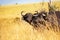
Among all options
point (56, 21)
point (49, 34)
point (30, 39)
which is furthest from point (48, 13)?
point (30, 39)

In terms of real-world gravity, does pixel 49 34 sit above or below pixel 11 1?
below

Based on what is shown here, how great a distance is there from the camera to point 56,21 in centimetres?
1327

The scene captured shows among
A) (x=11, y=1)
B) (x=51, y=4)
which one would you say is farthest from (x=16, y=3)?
(x=51, y=4)

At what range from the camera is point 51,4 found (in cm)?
1498

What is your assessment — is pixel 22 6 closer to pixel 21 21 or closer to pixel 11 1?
pixel 11 1

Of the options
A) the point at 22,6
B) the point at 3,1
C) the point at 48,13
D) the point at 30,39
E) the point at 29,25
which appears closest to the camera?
the point at 30,39

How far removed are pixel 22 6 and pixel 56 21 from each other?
140 inches

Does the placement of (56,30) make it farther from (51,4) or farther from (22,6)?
(22,6)

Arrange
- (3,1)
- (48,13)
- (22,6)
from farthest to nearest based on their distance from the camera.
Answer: (22,6)
(3,1)
(48,13)

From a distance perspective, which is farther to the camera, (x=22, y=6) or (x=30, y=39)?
(x=22, y=6)

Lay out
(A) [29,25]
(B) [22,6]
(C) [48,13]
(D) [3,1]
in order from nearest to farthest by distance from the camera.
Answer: (A) [29,25] → (C) [48,13] → (D) [3,1] → (B) [22,6]

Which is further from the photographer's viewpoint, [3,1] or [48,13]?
[3,1]

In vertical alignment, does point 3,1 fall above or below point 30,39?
above

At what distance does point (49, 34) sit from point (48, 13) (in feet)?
5.09
